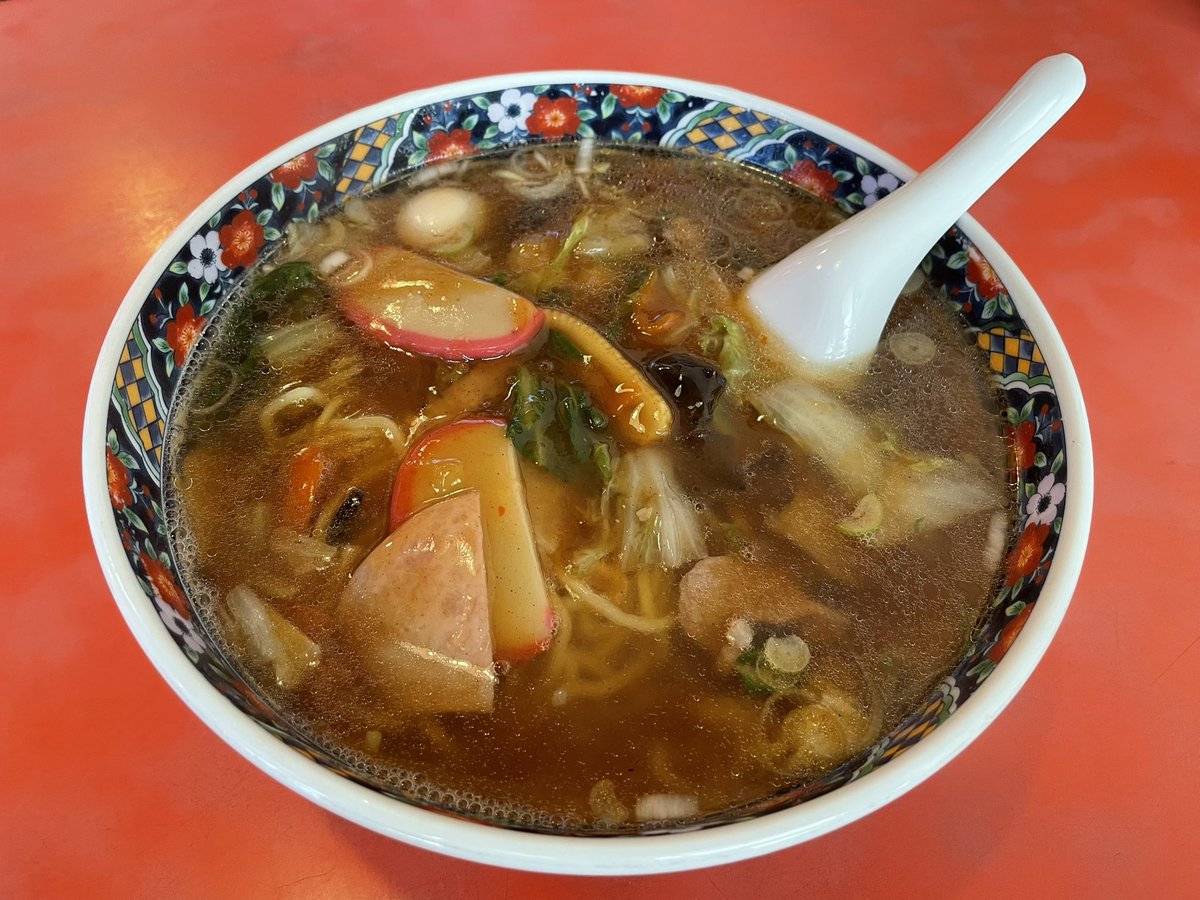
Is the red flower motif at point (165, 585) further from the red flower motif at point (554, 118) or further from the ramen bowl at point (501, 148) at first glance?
the red flower motif at point (554, 118)

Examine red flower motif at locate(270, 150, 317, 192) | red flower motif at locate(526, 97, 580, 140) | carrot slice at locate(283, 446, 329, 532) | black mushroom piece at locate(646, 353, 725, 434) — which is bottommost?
carrot slice at locate(283, 446, 329, 532)

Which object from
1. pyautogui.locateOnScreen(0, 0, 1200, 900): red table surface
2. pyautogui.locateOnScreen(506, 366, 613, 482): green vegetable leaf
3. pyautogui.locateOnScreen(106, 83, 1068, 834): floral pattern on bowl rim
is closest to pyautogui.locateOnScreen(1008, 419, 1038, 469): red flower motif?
pyautogui.locateOnScreen(106, 83, 1068, 834): floral pattern on bowl rim

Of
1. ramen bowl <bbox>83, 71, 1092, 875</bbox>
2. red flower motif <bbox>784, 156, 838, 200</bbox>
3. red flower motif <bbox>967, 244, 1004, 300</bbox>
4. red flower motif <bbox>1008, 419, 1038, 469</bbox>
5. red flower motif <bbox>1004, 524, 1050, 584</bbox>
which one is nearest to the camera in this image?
ramen bowl <bbox>83, 71, 1092, 875</bbox>

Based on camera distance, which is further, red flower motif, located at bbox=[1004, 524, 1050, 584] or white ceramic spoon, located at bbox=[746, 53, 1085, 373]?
white ceramic spoon, located at bbox=[746, 53, 1085, 373]

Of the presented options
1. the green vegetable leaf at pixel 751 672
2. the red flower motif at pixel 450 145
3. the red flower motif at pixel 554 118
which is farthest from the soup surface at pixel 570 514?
the red flower motif at pixel 554 118

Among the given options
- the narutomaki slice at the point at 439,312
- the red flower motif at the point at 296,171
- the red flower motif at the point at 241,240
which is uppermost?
the red flower motif at the point at 296,171

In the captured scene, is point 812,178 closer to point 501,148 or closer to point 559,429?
point 501,148

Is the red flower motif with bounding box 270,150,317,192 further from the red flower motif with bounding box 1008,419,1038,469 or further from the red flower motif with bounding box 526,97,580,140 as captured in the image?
the red flower motif with bounding box 1008,419,1038,469

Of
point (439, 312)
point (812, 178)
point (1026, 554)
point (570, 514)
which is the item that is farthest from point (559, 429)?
point (812, 178)
